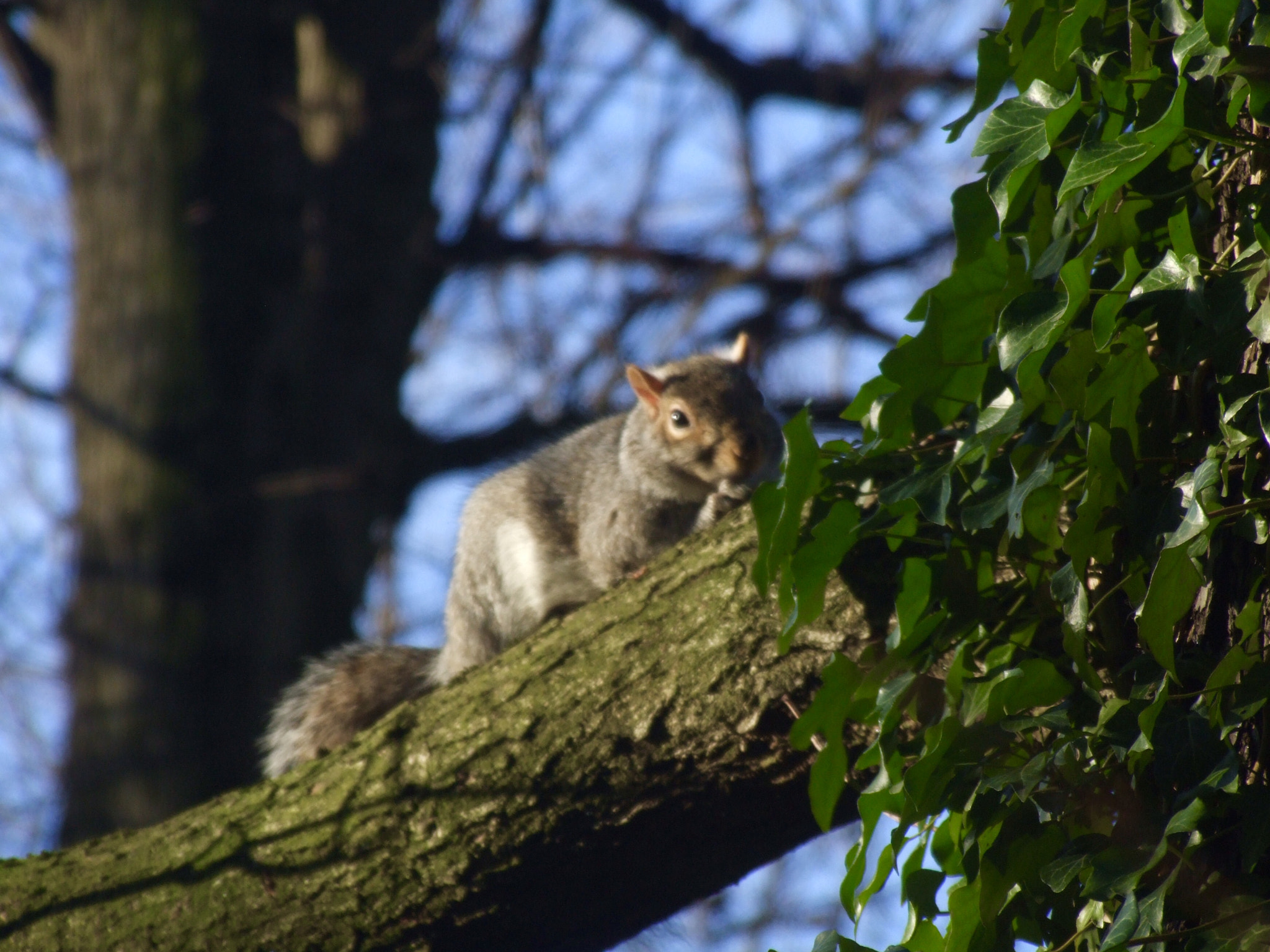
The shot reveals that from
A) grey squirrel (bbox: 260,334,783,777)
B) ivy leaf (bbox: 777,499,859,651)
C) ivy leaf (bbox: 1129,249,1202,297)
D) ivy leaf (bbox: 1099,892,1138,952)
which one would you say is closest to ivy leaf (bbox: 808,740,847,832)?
ivy leaf (bbox: 777,499,859,651)

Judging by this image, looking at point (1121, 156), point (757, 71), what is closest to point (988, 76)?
point (1121, 156)

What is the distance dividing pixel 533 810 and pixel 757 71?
441 centimetres

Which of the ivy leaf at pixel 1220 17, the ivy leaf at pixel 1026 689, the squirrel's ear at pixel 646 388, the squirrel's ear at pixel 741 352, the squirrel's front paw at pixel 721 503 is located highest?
the squirrel's ear at pixel 741 352

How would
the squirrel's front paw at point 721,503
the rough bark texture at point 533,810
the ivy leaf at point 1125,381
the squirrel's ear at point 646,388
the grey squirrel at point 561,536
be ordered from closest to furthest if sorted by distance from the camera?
the ivy leaf at point 1125,381 → the rough bark texture at point 533,810 → the squirrel's front paw at point 721,503 → the grey squirrel at point 561,536 → the squirrel's ear at point 646,388

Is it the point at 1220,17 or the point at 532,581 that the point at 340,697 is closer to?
the point at 532,581

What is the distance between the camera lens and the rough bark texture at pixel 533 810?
1993 millimetres

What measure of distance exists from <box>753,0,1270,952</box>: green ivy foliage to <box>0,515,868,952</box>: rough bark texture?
0.45 meters

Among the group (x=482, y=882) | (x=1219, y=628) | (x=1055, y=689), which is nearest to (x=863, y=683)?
(x=1055, y=689)

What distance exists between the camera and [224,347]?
4.94 meters

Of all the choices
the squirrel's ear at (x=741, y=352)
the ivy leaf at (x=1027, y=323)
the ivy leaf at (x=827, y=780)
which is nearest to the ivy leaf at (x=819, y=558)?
the ivy leaf at (x=827, y=780)

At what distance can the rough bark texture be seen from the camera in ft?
6.54

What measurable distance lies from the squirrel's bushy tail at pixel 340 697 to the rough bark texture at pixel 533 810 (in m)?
0.58

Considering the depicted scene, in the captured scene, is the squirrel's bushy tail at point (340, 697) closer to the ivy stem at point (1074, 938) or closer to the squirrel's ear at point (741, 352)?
the squirrel's ear at point (741, 352)

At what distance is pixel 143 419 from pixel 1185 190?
4465mm
